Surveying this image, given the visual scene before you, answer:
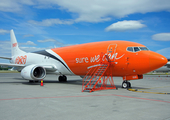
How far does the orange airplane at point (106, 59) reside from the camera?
491 inches

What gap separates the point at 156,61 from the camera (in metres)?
12.0

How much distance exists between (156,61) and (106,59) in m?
3.80

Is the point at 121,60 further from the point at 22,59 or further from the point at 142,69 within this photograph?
the point at 22,59

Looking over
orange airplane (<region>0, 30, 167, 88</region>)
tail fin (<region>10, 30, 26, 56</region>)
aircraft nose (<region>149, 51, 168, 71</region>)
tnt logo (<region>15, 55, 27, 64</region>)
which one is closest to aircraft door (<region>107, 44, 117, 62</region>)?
orange airplane (<region>0, 30, 167, 88</region>)

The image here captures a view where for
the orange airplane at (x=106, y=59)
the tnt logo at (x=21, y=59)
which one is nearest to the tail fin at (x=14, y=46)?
the tnt logo at (x=21, y=59)

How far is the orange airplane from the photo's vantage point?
1246 centimetres

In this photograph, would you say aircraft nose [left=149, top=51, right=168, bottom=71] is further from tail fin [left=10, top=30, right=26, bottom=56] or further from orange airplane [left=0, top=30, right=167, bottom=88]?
tail fin [left=10, top=30, right=26, bottom=56]

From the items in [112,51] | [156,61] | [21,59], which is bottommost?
[156,61]

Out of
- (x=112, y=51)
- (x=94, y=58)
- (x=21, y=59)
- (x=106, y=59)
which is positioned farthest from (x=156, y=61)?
(x=21, y=59)

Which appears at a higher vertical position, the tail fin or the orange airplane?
the tail fin

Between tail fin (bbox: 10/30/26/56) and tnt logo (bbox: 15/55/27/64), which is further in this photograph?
tail fin (bbox: 10/30/26/56)

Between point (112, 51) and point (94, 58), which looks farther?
point (94, 58)

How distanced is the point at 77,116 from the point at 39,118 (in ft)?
3.91

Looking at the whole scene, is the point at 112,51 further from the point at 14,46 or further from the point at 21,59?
the point at 14,46
